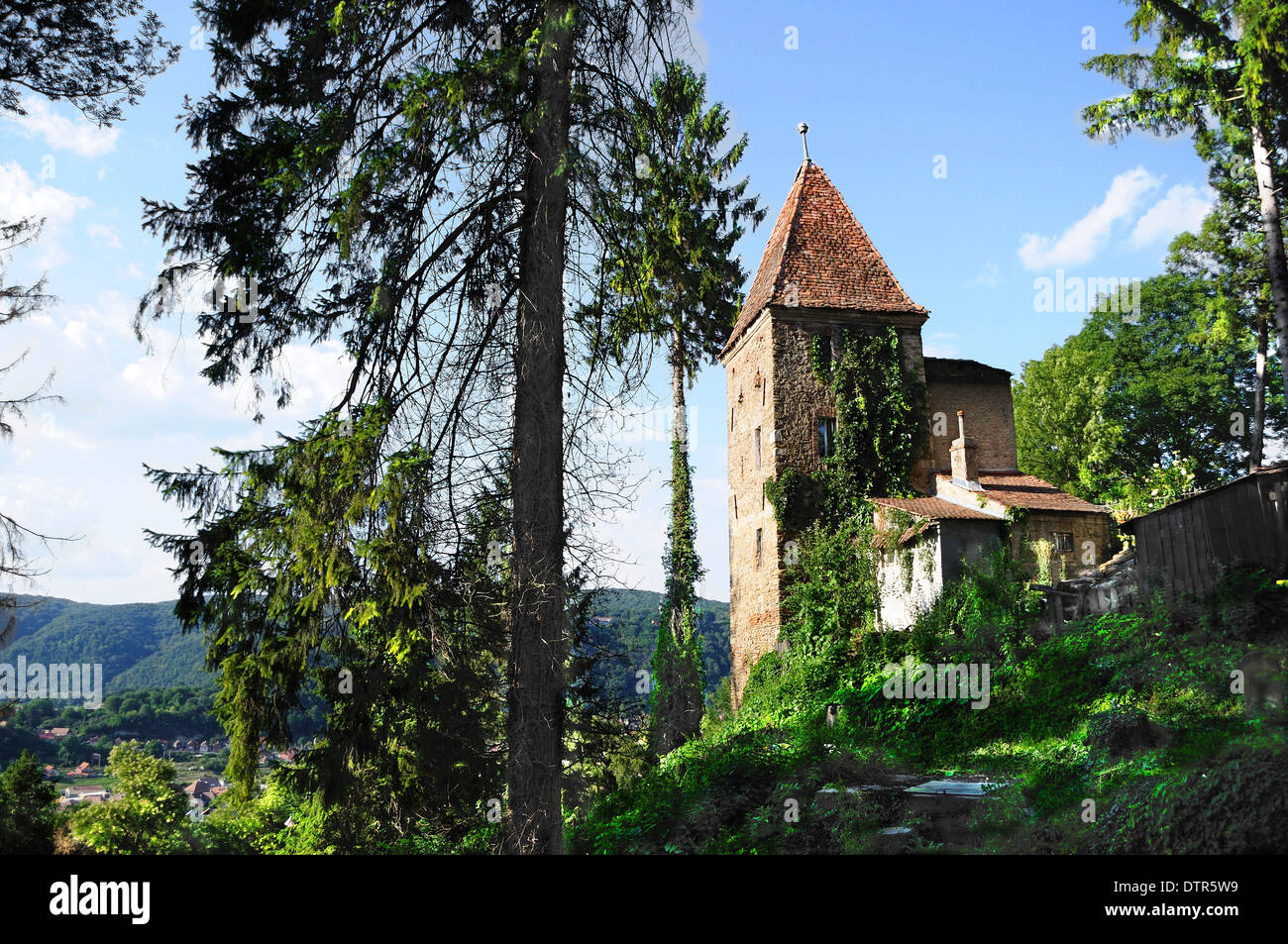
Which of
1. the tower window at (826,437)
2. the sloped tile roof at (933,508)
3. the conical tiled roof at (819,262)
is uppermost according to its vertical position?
the conical tiled roof at (819,262)

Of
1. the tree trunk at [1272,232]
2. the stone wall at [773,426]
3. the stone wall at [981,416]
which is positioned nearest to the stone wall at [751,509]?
the stone wall at [773,426]

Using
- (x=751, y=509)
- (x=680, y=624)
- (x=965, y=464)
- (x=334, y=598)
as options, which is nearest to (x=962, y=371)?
(x=965, y=464)

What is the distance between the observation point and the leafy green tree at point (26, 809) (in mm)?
8500

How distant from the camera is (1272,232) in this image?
17.0m

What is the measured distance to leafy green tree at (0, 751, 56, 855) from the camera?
8500 millimetres

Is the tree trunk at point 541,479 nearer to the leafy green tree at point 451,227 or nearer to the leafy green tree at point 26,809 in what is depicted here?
the leafy green tree at point 451,227

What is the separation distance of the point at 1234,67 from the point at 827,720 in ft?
51.1

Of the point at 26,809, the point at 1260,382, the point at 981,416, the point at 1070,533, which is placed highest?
the point at 1260,382

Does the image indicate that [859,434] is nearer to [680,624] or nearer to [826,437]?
[826,437]

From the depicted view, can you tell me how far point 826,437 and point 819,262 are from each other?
17.8 feet

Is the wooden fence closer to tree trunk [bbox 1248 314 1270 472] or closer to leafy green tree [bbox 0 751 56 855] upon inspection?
tree trunk [bbox 1248 314 1270 472]

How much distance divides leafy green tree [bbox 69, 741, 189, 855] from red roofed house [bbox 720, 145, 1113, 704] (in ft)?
49.6

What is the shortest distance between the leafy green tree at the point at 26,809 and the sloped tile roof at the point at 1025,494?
62.3 ft
